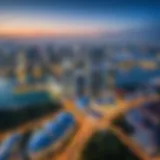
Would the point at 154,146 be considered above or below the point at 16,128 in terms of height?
below

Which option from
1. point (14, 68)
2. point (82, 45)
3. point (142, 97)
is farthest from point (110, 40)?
point (14, 68)

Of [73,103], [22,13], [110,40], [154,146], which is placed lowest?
[154,146]

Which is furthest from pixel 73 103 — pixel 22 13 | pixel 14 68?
pixel 22 13

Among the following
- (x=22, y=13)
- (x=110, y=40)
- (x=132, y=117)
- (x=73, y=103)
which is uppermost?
(x=22, y=13)

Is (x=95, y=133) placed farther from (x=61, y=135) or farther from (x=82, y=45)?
(x=82, y=45)

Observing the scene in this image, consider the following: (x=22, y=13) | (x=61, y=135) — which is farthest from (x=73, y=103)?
(x=22, y=13)

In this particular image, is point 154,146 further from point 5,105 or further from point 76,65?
point 5,105

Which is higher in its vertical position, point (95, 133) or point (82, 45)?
point (82, 45)

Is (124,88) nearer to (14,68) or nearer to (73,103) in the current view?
(73,103)
